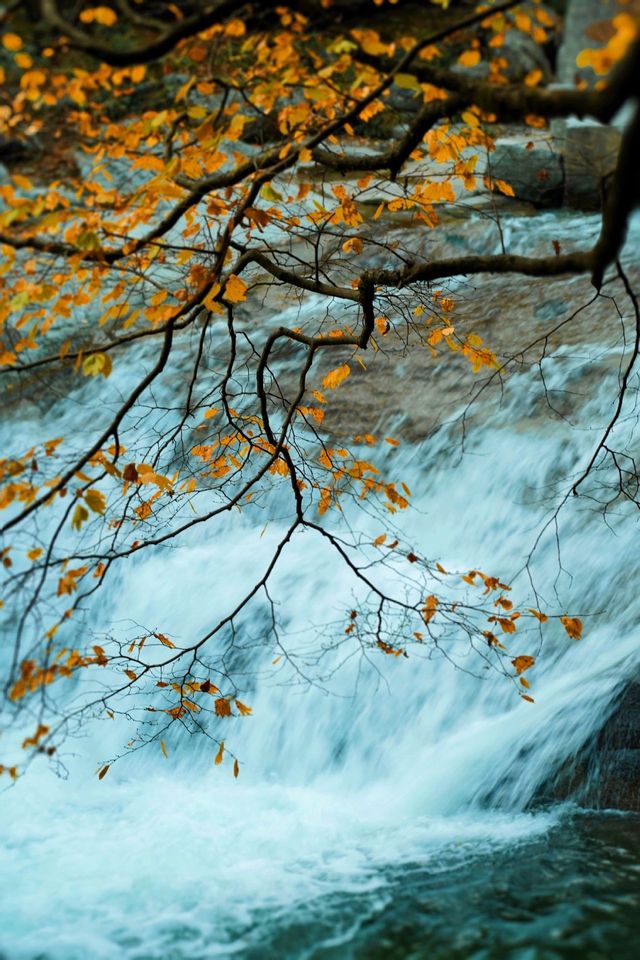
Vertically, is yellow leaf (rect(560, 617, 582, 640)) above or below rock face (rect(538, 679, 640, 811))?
above

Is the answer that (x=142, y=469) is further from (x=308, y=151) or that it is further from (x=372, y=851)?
(x=372, y=851)

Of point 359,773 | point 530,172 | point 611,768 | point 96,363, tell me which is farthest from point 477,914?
point 530,172

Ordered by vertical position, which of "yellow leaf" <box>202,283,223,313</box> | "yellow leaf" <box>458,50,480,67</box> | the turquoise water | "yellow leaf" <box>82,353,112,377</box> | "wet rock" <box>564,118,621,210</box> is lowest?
the turquoise water

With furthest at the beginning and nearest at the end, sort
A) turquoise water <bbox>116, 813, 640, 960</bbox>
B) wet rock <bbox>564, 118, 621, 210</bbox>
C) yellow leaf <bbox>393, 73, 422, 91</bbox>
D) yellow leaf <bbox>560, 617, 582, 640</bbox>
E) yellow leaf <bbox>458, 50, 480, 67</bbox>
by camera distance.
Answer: wet rock <bbox>564, 118, 621, 210</bbox>
yellow leaf <bbox>560, 617, 582, 640</bbox>
turquoise water <bbox>116, 813, 640, 960</bbox>
yellow leaf <bbox>458, 50, 480, 67</bbox>
yellow leaf <bbox>393, 73, 422, 91</bbox>

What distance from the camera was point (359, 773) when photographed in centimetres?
508

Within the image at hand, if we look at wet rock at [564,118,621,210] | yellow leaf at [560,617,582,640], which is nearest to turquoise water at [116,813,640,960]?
yellow leaf at [560,617,582,640]

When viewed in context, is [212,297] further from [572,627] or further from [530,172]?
[530,172]

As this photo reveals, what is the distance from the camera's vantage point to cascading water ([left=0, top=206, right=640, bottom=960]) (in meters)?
3.55

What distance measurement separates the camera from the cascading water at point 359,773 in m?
3.55

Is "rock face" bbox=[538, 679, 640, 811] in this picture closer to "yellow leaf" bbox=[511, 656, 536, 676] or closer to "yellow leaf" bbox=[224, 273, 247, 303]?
"yellow leaf" bbox=[511, 656, 536, 676]

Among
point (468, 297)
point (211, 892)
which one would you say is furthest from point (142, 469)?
point (468, 297)

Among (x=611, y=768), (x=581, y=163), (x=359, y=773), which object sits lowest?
(x=611, y=768)

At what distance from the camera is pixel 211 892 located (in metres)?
3.88

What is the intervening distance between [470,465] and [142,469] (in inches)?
144
